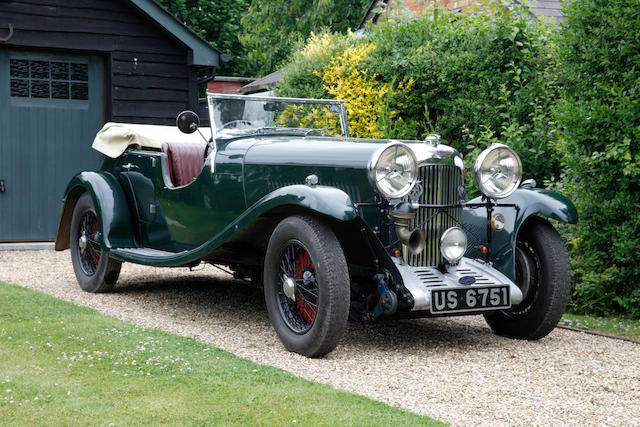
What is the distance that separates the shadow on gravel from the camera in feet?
17.3

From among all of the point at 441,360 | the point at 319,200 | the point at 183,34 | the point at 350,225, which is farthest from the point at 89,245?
Answer: the point at 183,34

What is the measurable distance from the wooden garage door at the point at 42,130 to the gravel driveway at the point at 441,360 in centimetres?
389

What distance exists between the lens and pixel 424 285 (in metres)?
4.75

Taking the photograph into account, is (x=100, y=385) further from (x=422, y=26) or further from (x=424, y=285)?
(x=422, y=26)

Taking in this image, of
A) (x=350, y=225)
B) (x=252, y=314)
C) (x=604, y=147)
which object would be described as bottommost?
(x=252, y=314)

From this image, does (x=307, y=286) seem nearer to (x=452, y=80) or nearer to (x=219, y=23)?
(x=452, y=80)

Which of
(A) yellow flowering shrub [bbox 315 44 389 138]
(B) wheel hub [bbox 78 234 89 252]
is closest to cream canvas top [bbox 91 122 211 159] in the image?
(B) wheel hub [bbox 78 234 89 252]

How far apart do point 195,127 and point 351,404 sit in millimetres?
3060

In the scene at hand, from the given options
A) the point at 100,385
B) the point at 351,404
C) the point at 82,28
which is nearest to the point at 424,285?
the point at 351,404

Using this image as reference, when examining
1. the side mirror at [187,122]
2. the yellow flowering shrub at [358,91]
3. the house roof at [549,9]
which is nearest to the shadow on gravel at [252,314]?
the side mirror at [187,122]

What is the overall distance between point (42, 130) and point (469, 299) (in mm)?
7922

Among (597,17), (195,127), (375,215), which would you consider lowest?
(375,215)

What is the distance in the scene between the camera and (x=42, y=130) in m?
10.8

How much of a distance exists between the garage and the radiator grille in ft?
23.4
